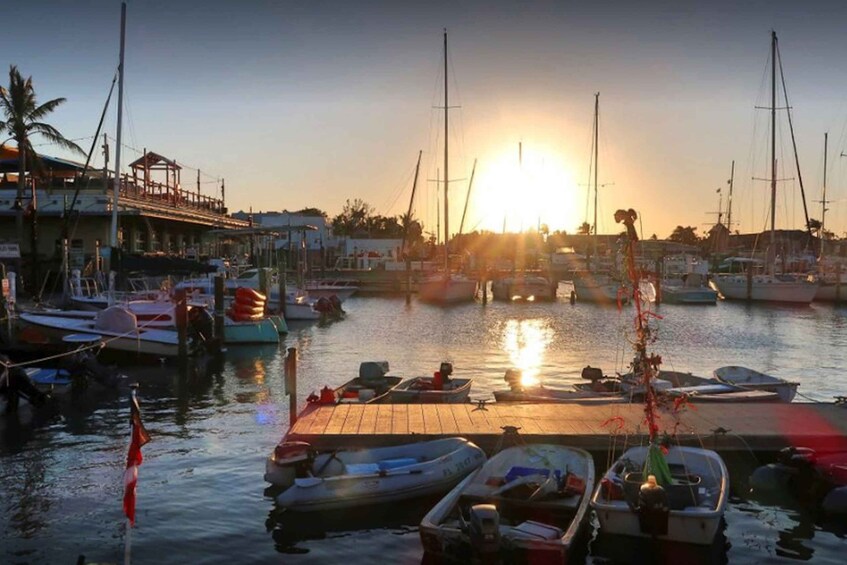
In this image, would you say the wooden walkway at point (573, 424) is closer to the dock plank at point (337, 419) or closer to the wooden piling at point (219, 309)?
the dock plank at point (337, 419)

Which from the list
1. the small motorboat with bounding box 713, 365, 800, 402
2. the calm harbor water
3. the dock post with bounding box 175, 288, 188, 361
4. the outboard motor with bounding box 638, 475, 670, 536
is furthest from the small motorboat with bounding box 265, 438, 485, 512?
the dock post with bounding box 175, 288, 188, 361

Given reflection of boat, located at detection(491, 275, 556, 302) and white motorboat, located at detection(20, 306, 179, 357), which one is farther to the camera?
reflection of boat, located at detection(491, 275, 556, 302)

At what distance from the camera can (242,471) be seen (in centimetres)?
1605

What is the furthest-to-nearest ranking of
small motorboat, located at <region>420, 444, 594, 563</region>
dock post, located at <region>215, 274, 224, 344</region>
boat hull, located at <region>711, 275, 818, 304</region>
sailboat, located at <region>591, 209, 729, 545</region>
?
boat hull, located at <region>711, 275, 818, 304</region> → dock post, located at <region>215, 274, 224, 344</region> → sailboat, located at <region>591, 209, 729, 545</region> → small motorboat, located at <region>420, 444, 594, 563</region>

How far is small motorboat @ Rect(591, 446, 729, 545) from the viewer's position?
36.1 ft

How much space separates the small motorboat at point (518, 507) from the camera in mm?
10438

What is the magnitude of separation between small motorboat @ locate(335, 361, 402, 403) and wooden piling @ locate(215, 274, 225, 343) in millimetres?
14501

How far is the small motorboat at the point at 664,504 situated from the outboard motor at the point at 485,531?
6.40 feet

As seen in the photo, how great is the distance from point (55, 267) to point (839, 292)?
215 ft

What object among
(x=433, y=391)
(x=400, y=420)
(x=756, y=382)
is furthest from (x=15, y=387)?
(x=756, y=382)

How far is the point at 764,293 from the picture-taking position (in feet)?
236

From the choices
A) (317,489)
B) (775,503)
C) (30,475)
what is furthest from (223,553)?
(775,503)

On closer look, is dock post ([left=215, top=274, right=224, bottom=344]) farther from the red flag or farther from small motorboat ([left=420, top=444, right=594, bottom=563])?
the red flag

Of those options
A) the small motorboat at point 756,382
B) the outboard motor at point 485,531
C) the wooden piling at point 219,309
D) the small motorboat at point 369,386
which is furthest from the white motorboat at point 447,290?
the outboard motor at point 485,531
